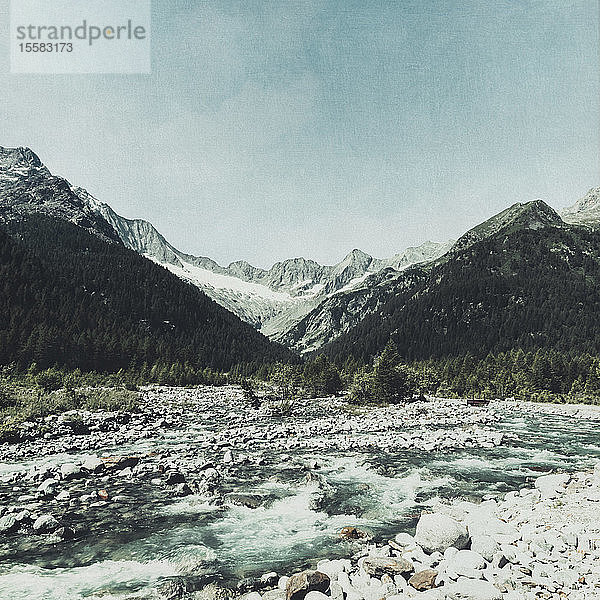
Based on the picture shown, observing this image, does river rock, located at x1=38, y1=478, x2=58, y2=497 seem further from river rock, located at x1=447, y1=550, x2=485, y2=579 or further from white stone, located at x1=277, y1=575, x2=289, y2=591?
river rock, located at x1=447, y1=550, x2=485, y2=579

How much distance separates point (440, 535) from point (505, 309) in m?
176

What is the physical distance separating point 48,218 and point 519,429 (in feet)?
667

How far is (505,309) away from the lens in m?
164

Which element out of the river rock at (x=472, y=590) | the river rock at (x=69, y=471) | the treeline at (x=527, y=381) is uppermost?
the river rock at (x=472, y=590)

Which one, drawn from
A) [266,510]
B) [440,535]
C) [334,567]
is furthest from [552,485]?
[266,510]

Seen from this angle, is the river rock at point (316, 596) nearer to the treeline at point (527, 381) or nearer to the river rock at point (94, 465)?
the river rock at point (94, 465)

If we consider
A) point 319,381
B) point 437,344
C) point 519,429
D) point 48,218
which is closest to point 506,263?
point 437,344

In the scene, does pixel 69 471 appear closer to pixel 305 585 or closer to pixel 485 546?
pixel 305 585

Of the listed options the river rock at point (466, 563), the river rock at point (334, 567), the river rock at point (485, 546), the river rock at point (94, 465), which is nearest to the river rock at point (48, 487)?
the river rock at point (94, 465)

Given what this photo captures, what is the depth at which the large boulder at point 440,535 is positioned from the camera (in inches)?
372

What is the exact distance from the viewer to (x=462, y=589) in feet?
23.5

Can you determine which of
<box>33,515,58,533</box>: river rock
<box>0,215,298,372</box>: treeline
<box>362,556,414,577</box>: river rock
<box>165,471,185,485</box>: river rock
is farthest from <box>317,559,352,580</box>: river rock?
<box>0,215,298,372</box>: treeline

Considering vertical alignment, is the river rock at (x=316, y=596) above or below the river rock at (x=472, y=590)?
below

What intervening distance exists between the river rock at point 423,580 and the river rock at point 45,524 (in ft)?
33.9
